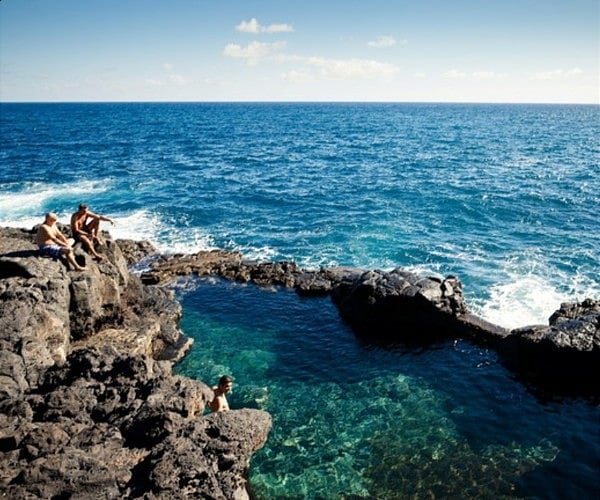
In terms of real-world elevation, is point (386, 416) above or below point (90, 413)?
below

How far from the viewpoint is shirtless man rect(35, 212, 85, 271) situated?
61.5 feet

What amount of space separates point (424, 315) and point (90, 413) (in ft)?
53.6

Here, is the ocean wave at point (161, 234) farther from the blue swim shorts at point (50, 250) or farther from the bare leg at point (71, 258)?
the blue swim shorts at point (50, 250)

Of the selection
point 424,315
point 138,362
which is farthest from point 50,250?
point 424,315

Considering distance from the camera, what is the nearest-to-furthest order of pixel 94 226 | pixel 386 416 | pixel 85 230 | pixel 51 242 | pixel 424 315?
1. pixel 386 416
2. pixel 51 242
3. pixel 94 226
4. pixel 85 230
5. pixel 424 315

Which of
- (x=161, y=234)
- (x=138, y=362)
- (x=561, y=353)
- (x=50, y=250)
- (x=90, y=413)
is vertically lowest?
(x=561, y=353)

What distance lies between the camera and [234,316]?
82.4ft

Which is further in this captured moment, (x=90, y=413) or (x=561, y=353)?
(x=561, y=353)

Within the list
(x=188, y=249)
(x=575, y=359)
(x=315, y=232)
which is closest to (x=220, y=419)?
(x=575, y=359)

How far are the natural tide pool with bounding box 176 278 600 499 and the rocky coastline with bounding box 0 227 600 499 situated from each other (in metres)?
1.51

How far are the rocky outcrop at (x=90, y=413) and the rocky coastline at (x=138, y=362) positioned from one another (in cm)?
3

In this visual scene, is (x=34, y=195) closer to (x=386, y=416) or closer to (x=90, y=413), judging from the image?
(x=90, y=413)

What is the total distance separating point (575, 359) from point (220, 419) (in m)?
15.6

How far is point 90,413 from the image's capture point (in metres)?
13.3
